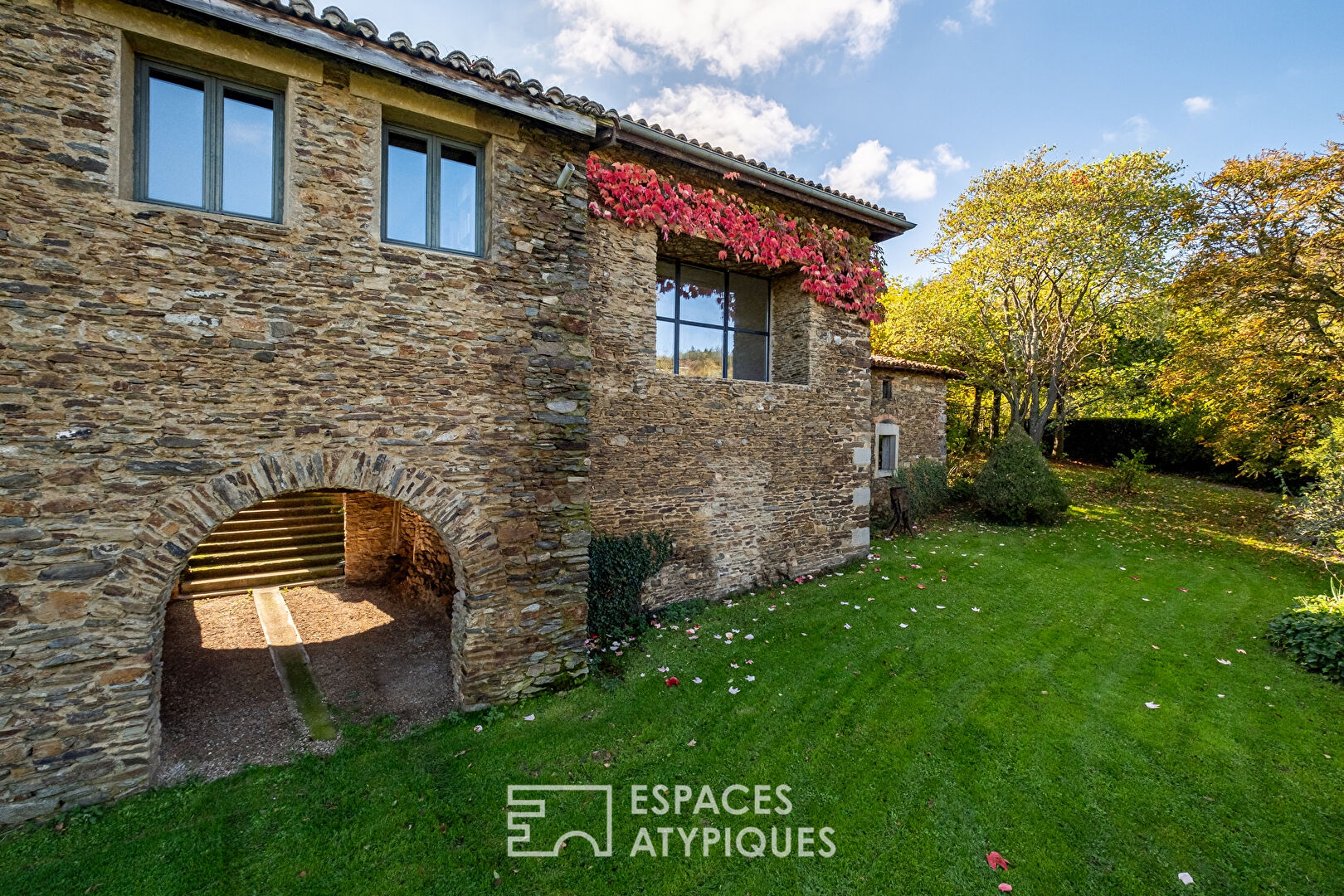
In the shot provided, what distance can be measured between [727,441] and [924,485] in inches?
331

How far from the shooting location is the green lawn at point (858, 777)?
3.24 m

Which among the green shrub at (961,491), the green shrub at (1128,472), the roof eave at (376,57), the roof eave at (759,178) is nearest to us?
the roof eave at (376,57)

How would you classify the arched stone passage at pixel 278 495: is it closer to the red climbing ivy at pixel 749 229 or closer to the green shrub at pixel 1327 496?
the red climbing ivy at pixel 749 229

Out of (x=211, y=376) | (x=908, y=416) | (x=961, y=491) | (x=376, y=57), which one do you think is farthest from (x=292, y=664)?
(x=961, y=491)

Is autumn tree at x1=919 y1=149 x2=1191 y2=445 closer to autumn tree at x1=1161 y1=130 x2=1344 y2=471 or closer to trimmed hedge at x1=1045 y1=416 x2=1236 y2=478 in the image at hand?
autumn tree at x1=1161 y1=130 x2=1344 y2=471

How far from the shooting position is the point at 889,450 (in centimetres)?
1277

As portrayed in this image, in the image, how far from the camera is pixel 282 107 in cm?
414

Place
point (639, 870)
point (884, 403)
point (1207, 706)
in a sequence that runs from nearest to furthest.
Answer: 1. point (639, 870)
2. point (1207, 706)
3. point (884, 403)

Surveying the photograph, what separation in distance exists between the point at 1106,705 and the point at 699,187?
307 inches

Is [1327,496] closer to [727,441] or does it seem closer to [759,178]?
[727,441]

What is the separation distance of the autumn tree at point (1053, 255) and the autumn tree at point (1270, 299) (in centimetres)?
114

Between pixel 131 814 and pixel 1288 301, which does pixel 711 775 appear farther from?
pixel 1288 301

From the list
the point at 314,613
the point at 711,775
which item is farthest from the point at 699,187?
the point at 314,613

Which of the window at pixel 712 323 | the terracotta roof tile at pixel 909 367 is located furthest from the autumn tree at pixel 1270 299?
the window at pixel 712 323
